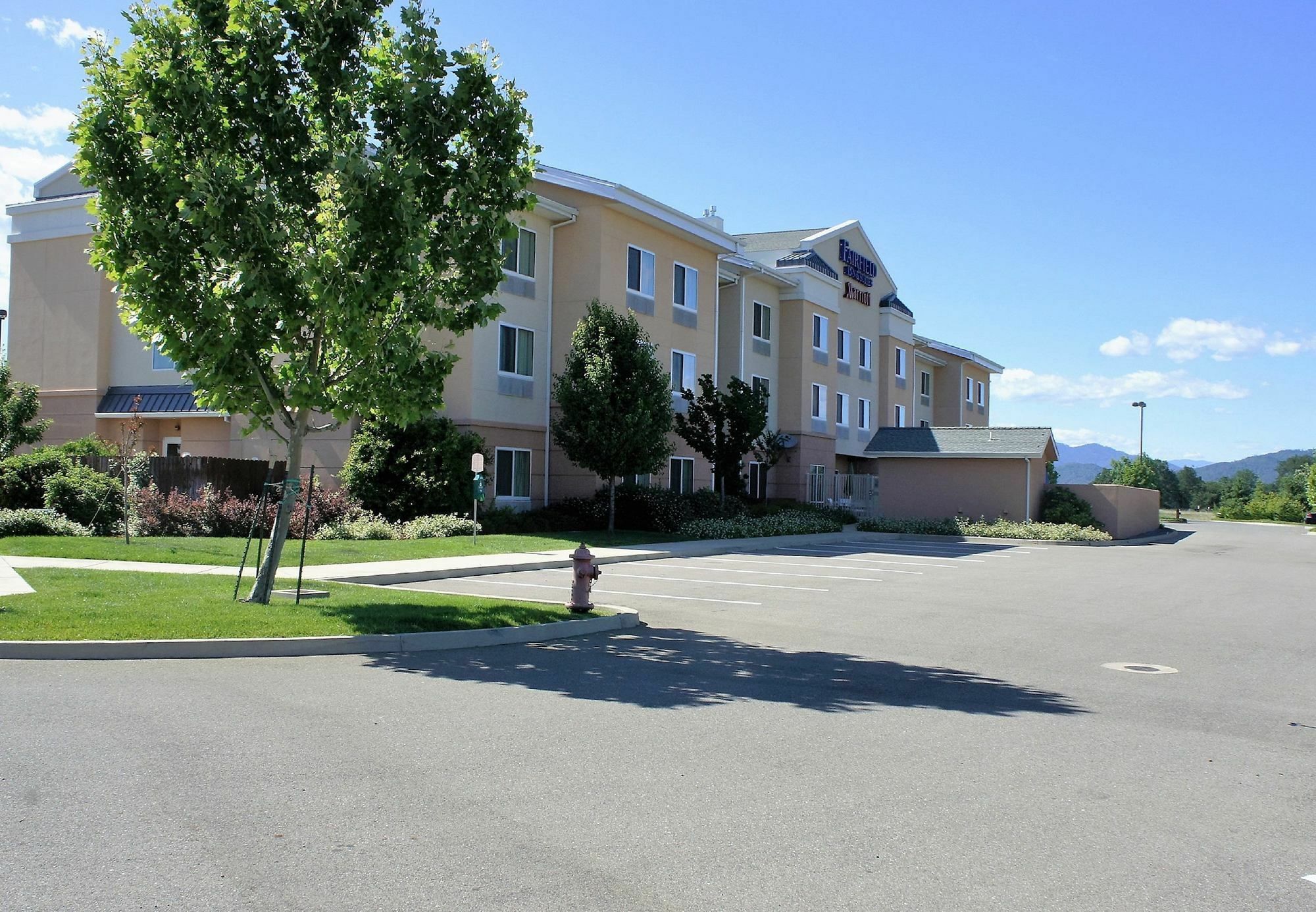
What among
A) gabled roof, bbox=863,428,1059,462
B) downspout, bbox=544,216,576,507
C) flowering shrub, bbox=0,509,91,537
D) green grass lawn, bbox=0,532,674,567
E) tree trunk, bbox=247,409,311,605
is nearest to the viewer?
tree trunk, bbox=247,409,311,605

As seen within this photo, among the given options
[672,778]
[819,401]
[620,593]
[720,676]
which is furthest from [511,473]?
[672,778]

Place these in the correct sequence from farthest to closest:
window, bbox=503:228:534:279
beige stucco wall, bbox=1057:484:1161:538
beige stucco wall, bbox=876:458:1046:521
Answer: beige stucco wall, bbox=1057:484:1161:538
beige stucco wall, bbox=876:458:1046:521
window, bbox=503:228:534:279

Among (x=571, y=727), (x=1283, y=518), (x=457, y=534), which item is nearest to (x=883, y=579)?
(x=457, y=534)

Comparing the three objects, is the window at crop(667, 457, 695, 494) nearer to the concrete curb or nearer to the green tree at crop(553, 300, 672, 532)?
the green tree at crop(553, 300, 672, 532)

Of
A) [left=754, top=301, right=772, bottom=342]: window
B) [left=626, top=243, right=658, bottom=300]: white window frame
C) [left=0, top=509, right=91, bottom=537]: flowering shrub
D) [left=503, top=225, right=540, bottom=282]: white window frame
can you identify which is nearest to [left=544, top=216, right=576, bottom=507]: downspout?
[left=503, top=225, right=540, bottom=282]: white window frame

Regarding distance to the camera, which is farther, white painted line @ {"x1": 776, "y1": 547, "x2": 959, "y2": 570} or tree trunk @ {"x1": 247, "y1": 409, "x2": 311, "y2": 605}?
white painted line @ {"x1": 776, "y1": 547, "x2": 959, "y2": 570}

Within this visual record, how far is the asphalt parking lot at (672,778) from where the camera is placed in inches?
183

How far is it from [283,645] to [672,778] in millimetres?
5415

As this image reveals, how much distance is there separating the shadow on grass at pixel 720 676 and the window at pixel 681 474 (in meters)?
22.8

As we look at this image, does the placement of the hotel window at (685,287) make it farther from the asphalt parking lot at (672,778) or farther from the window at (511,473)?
the asphalt parking lot at (672,778)

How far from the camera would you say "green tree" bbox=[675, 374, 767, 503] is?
32.2 m

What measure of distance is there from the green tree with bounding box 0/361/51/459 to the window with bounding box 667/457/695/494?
1775cm

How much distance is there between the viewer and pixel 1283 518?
243 ft

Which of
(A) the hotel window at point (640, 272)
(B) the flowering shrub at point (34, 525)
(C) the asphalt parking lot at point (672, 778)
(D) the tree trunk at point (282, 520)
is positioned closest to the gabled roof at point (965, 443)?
(A) the hotel window at point (640, 272)
